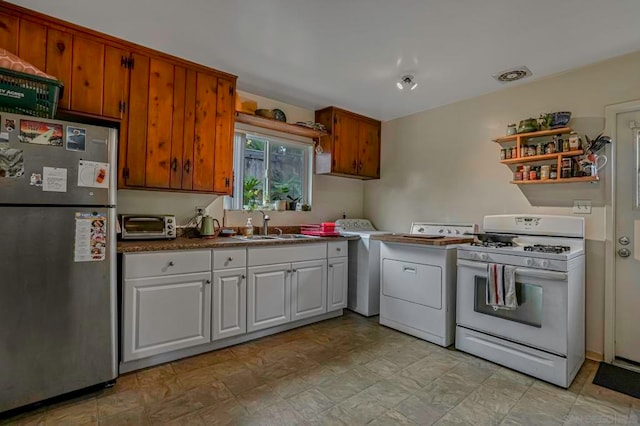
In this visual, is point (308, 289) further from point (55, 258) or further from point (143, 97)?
point (143, 97)

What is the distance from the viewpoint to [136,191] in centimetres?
279

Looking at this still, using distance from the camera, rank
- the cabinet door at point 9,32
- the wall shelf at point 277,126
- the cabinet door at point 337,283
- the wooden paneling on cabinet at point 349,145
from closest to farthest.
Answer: the cabinet door at point 9,32 < the wall shelf at point 277,126 < the cabinet door at point 337,283 < the wooden paneling on cabinet at point 349,145

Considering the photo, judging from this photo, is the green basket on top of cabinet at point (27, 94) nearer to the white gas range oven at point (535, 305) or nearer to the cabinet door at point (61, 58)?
the cabinet door at point (61, 58)

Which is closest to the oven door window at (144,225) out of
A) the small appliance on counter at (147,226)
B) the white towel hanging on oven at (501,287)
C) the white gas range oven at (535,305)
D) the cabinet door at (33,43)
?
the small appliance on counter at (147,226)

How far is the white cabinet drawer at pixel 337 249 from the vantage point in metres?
3.38

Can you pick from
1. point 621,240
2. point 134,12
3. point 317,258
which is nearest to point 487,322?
point 621,240

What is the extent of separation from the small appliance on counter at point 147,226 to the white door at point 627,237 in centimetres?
359

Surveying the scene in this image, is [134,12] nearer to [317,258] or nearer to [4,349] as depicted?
[4,349]

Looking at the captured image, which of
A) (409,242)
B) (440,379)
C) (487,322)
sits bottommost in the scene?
(440,379)

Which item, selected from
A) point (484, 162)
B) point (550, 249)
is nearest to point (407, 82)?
point (484, 162)

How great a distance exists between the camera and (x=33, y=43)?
2109 mm

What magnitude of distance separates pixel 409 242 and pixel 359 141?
1.68 m

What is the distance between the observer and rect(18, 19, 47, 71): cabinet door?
2070 millimetres

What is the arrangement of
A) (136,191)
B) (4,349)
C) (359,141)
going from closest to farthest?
(4,349), (136,191), (359,141)
